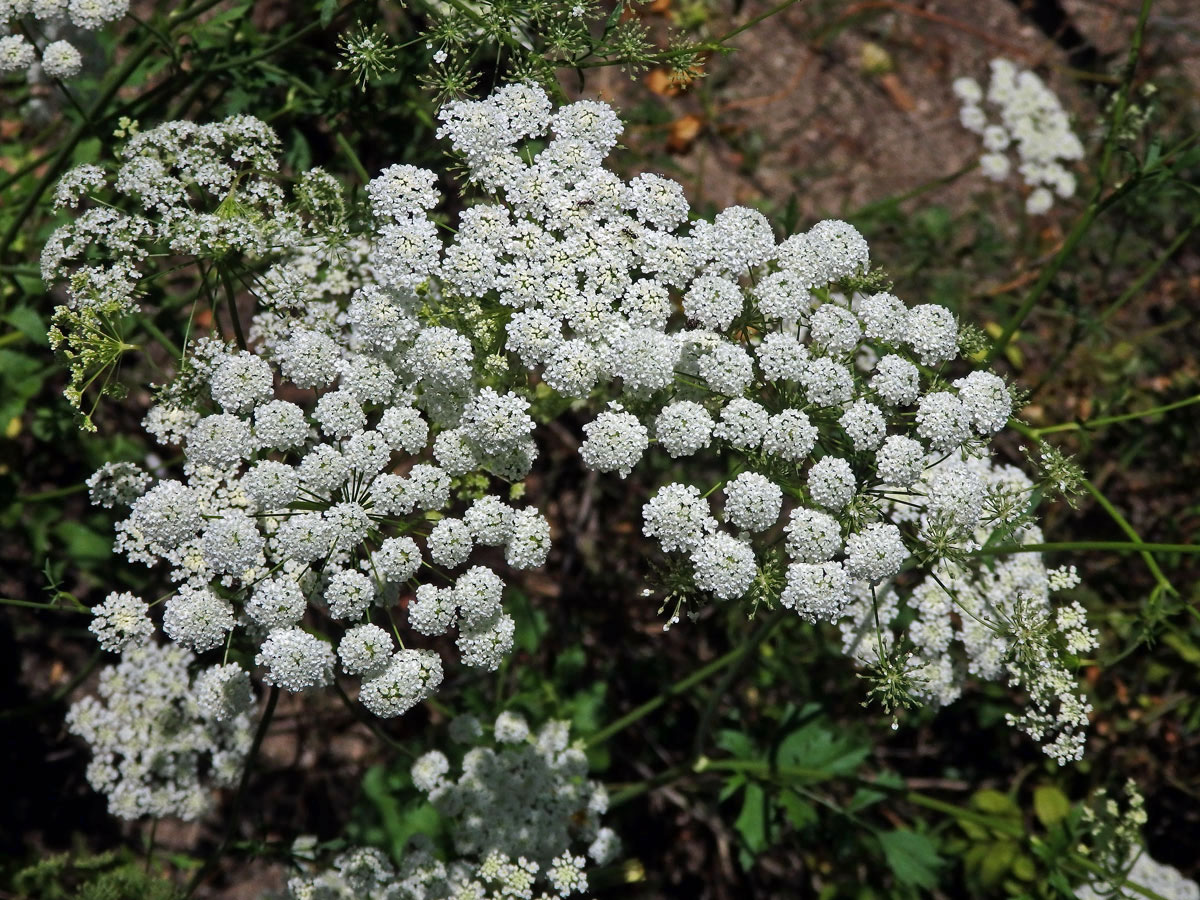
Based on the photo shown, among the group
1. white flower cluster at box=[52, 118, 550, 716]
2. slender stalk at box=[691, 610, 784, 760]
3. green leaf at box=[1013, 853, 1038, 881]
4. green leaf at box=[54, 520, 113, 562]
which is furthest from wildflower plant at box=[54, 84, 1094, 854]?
green leaf at box=[54, 520, 113, 562]

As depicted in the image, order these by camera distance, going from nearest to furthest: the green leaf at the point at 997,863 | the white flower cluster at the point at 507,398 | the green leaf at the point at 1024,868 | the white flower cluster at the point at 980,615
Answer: the white flower cluster at the point at 507,398 → the white flower cluster at the point at 980,615 → the green leaf at the point at 1024,868 → the green leaf at the point at 997,863

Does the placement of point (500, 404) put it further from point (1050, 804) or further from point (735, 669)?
point (1050, 804)

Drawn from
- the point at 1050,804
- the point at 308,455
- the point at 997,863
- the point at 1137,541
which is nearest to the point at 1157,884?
the point at 1050,804

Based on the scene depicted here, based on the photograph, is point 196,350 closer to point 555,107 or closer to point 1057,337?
point 555,107

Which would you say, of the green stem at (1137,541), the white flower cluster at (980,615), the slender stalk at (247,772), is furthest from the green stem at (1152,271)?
the slender stalk at (247,772)

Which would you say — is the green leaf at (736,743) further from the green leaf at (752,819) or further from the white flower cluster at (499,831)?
the white flower cluster at (499,831)

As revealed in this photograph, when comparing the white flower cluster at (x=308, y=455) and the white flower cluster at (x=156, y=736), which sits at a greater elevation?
the white flower cluster at (x=308, y=455)
